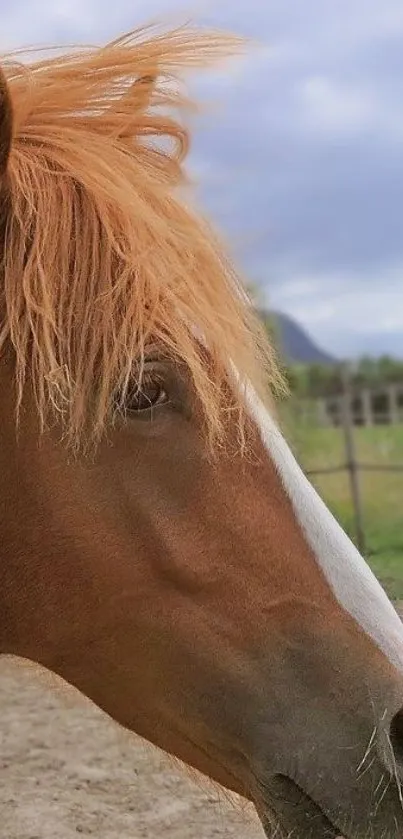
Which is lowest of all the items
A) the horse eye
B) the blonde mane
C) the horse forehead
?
the horse forehead

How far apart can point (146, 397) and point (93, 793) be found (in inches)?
128

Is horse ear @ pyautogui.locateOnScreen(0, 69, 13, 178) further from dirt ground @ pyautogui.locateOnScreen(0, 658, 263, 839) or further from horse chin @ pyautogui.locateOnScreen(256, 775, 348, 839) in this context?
dirt ground @ pyautogui.locateOnScreen(0, 658, 263, 839)

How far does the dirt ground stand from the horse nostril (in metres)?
1.46

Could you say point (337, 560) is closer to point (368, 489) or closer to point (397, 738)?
point (397, 738)

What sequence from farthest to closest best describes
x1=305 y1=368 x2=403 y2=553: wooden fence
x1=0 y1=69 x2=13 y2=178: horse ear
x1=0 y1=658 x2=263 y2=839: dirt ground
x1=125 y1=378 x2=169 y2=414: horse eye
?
x1=305 y1=368 x2=403 y2=553: wooden fence, x1=0 y1=658 x2=263 y2=839: dirt ground, x1=125 y1=378 x2=169 y2=414: horse eye, x1=0 y1=69 x2=13 y2=178: horse ear

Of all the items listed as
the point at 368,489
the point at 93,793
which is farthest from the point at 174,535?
the point at 368,489

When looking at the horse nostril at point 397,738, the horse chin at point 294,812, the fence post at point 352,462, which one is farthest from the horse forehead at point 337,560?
the fence post at point 352,462

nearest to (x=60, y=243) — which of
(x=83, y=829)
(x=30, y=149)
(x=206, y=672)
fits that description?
(x=30, y=149)

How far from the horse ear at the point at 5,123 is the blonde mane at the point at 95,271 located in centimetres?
1

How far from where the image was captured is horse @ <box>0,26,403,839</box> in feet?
5.69

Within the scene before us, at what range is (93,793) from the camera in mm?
4441

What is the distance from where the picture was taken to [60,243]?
1.84 m

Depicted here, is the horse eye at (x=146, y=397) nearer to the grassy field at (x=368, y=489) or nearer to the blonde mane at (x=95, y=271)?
the blonde mane at (x=95, y=271)

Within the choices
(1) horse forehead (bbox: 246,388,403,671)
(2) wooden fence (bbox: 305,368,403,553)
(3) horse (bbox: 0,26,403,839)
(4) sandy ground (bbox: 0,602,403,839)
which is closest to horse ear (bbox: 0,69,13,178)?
(3) horse (bbox: 0,26,403,839)
